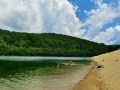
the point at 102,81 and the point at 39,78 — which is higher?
the point at 39,78

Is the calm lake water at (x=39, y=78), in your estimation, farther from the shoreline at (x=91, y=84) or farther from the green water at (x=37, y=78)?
the shoreline at (x=91, y=84)

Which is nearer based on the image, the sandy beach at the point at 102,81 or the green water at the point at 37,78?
the sandy beach at the point at 102,81

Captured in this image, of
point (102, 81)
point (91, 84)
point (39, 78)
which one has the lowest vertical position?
point (91, 84)

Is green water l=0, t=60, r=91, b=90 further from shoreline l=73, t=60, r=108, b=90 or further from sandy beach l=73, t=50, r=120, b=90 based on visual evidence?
sandy beach l=73, t=50, r=120, b=90

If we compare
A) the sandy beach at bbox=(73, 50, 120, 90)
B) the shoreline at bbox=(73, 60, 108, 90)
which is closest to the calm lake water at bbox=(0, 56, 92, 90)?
the shoreline at bbox=(73, 60, 108, 90)

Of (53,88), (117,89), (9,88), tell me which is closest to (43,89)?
(53,88)

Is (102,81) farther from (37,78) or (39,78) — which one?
(37,78)

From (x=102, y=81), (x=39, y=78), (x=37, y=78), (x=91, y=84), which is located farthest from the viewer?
(x=39, y=78)

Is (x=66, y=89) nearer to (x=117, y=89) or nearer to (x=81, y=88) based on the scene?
(x=81, y=88)

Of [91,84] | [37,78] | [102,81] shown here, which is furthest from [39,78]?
[102,81]

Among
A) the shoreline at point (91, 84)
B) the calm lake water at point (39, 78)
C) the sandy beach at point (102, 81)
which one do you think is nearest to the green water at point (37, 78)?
the calm lake water at point (39, 78)

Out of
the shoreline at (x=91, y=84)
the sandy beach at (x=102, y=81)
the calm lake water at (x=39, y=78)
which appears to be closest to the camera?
the sandy beach at (x=102, y=81)

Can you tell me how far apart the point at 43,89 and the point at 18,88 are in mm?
3823

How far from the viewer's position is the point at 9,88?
37219mm
